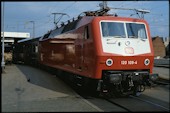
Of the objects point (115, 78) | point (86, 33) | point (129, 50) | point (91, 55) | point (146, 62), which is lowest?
point (115, 78)

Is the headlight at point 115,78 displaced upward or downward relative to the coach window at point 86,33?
downward

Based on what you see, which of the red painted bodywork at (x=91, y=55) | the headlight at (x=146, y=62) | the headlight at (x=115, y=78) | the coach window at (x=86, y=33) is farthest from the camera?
the coach window at (x=86, y=33)

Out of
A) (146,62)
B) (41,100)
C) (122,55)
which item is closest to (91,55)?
(122,55)

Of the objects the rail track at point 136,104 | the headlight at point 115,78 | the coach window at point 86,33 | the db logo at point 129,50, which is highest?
the coach window at point 86,33

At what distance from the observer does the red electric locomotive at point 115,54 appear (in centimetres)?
1184

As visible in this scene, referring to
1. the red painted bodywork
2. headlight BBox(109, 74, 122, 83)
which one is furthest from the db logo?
Answer: headlight BBox(109, 74, 122, 83)

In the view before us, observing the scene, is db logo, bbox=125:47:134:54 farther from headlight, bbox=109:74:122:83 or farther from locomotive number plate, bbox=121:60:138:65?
headlight, bbox=109:74:122:83

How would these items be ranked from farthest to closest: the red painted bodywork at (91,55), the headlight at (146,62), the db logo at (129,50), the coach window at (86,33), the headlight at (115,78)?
the coach window at (86,33) < the headlight at (146,62) < the db logo at (129,50) < the red painted bodywork at (91,55) < the headlight at (115,78)

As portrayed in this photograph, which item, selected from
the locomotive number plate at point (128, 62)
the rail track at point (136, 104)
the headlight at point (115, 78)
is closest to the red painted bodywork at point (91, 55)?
the locomotive number plate at point (128, 62)

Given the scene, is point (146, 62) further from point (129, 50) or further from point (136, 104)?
point (136, 104)

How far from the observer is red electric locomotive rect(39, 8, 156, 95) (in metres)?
11.8

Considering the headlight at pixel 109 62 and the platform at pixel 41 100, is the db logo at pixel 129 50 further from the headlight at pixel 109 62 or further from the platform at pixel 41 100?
the platform at pixel 41 100

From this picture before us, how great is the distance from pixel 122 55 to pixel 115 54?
28cm

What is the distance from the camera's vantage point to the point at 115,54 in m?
11.9
